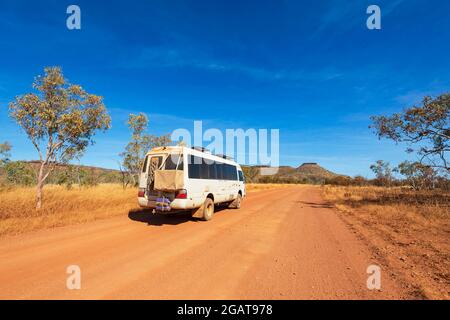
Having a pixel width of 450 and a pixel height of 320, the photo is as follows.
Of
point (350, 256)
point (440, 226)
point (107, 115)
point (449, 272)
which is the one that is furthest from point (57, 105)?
point (440, 226)

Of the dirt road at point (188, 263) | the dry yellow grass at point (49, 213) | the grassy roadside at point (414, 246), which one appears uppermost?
the dry yellow grass at point (49, 213)

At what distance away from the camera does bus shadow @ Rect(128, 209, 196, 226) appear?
31.6ft

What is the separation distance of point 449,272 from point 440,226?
5.82m

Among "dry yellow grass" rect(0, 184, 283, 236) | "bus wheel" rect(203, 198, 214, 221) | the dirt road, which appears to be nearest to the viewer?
the dirt road

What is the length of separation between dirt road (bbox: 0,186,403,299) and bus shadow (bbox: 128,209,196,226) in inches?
46.4

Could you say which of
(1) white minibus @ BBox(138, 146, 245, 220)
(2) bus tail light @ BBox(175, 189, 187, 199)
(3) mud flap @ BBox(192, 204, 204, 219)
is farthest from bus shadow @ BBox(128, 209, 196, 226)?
(2) bus tail light @ BBox(175, 189, 187, 199)

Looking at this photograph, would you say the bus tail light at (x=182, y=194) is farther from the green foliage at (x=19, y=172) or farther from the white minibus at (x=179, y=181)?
the green foliage at (x=19, y=172)

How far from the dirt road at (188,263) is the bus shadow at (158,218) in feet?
3.87

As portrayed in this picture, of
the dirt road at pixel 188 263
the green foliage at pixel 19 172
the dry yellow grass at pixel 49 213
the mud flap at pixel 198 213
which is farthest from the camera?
the green foliage at pixel 19 172

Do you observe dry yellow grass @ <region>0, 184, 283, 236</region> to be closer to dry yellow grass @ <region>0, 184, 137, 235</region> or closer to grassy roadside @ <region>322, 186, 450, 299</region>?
dry yellow grass @ <region>0, 184, 137, 235</region>

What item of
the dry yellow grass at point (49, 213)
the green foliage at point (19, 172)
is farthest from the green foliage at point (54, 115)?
the green foliage at point (19, 172)

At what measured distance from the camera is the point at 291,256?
5711 millimetres

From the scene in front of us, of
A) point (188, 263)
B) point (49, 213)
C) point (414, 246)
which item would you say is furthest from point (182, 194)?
point (414, 246)

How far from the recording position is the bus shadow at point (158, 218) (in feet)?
31.6
